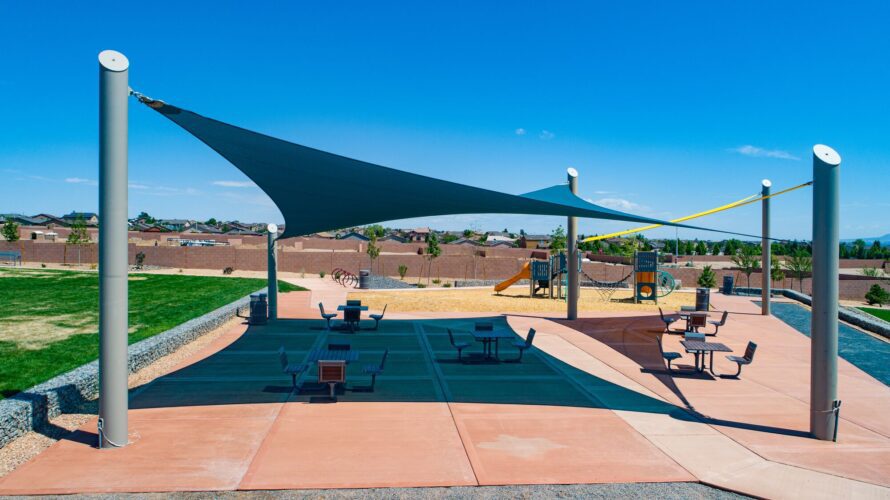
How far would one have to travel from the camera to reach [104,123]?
6.04 m

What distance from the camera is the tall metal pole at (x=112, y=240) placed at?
19.8ft

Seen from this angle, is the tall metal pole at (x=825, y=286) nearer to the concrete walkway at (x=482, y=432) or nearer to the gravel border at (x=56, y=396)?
the concrete walkway at (x=482, y=432)

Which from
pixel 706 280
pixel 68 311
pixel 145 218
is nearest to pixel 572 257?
pixel 68 311

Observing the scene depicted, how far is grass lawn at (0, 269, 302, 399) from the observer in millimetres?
9828

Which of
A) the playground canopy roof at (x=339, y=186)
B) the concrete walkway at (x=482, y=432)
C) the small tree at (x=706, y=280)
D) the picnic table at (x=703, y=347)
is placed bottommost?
the concrete walkway at (x=482, y=432)

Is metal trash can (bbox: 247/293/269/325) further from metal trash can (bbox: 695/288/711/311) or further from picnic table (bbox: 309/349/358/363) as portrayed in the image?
metal trash can (bbox: 695/288/711/311)

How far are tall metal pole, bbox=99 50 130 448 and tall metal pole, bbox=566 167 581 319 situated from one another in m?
11.3

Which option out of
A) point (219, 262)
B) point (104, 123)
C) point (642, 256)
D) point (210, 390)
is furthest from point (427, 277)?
point (104, 123)

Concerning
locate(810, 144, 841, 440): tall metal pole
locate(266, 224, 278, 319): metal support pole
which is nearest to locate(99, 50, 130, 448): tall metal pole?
locate(810, 144, 841, 440): tall metal pole

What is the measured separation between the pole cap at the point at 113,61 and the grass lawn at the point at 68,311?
4.72m

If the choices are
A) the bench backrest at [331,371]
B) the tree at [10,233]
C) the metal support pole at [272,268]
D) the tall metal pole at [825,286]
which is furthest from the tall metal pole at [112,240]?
the tree at [10,233]

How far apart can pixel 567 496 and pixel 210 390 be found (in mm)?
5621

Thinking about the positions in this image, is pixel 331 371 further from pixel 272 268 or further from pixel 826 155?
pixel 272 268

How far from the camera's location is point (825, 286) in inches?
264
